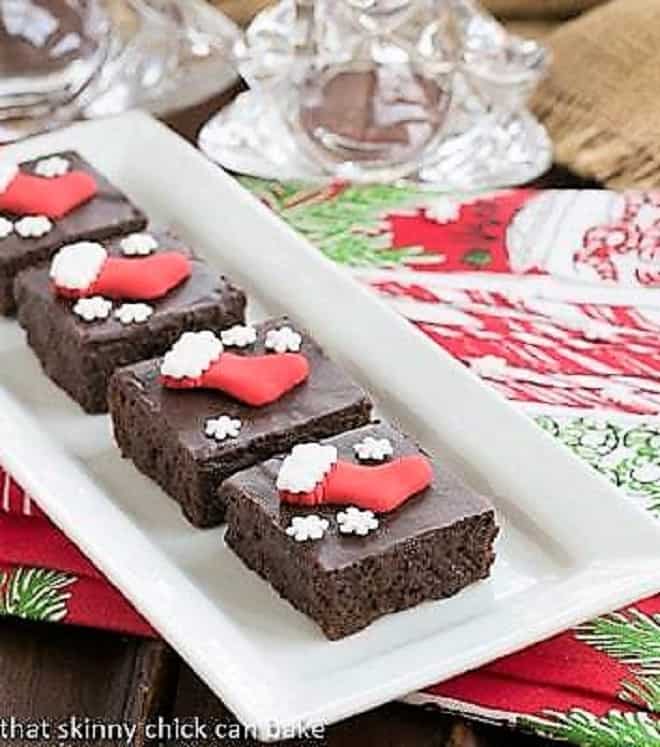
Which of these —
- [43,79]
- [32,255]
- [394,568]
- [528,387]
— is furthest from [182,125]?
[394,568]

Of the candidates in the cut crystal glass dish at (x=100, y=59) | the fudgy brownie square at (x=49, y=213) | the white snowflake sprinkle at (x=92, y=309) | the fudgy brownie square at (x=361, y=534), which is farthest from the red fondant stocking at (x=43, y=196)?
the fudgy brownie square at (x=361, y=534)

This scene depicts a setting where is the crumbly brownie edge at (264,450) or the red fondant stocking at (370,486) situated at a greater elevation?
the red fondant stocking at (370,486)

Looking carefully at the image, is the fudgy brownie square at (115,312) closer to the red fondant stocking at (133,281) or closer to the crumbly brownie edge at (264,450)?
the red fondant stocking at (133,281)

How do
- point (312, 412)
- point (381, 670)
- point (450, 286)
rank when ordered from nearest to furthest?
point (381, 670) → point (312, 412) → point (450, 286)

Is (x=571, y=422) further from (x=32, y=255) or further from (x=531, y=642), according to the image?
(x=32, y=255)

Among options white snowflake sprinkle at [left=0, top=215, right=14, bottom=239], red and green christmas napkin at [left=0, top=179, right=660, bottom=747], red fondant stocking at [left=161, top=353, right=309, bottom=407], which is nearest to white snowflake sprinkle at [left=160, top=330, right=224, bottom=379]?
red fondant stocking at [left=161, top=353, right=309, bottom=407]
